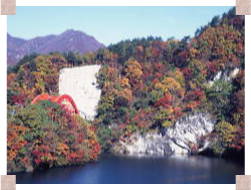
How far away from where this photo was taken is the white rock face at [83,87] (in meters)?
27.8

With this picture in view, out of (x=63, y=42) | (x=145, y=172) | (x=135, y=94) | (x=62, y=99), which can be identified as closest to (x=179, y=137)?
(x=135, y=94)

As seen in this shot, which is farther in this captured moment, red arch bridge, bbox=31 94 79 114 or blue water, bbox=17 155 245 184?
red arch bridge, bbox=31 94 79 114

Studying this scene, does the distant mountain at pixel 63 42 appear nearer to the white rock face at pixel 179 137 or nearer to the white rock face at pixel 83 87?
the white rock face at pixel 83 87

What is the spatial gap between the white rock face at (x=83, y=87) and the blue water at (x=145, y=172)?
7.08 metres

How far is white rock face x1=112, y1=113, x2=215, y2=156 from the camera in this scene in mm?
23406

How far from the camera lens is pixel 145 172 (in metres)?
18.2

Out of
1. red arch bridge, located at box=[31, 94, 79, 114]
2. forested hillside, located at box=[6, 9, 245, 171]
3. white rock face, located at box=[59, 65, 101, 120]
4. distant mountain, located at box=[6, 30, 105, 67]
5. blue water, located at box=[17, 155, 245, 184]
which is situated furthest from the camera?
distant mountain, located at box=[6, 30, 105, 67]

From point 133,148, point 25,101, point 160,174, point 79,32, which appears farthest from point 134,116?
point 79,32

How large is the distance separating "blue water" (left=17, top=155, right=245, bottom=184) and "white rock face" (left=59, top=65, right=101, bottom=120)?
23.2 ft

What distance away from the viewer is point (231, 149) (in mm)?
21297

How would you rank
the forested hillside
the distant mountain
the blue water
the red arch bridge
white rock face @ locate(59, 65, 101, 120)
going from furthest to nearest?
the distant mountain → white rock face @ locate(59, 65, 101, 120) → the red arch bridge → the forested hillside → the blue water

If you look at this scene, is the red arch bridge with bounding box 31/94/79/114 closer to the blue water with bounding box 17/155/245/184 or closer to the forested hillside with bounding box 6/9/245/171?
A: the forested hillside with bounding box 6/9/245/171

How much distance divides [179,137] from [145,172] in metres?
5.97

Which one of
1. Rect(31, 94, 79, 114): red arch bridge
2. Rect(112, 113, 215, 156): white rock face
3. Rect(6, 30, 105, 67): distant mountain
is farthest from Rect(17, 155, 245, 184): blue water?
Rect(6, 30, 105, 67): distant mountain
